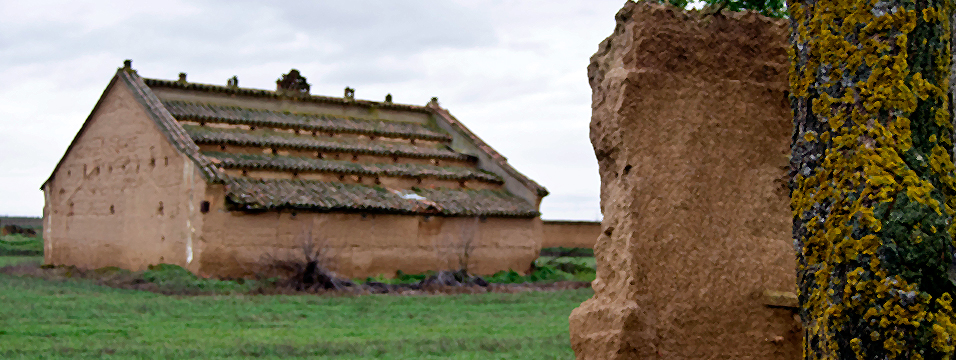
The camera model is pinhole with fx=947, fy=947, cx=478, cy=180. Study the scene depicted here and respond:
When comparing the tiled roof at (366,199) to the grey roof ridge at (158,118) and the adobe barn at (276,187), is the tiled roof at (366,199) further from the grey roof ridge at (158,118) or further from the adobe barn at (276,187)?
the grey roof ridge at (158,118)

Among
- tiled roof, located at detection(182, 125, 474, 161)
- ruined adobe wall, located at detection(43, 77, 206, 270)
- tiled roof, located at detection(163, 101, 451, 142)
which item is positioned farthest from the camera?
tiled roof, located at detection(163, 101, 451, 142)

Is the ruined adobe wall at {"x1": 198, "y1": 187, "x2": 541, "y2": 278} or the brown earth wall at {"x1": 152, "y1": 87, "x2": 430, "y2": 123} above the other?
the brown earth wall at {"x1": 152, "y1": 87, "x2": 430, "y2": 123}

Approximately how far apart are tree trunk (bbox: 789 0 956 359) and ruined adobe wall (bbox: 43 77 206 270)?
15.2 m

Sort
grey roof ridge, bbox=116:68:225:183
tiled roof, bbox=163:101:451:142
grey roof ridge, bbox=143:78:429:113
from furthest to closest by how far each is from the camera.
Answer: grey roof ridge, bbox=143:78:429:113 → tiled roof, bbox=163:101:451:142 → grey roof ridge, bbox=116:68:225:183

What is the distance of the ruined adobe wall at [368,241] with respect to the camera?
18.2 metres

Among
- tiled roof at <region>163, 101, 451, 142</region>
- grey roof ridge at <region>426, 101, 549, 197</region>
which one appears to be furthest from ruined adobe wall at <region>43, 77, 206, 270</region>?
grey roof ridge at <region>426, 101, 549, 197</region>

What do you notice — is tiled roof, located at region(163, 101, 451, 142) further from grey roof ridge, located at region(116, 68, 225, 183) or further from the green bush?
the green bush

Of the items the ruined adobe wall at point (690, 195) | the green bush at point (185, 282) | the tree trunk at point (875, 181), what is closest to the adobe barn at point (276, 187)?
the green bush at point (185, 282)

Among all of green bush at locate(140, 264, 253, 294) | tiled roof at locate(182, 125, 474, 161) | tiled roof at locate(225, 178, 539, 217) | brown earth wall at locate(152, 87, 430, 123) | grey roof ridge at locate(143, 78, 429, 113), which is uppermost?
grey roof ridge at locate(143, 78, 429, 113)

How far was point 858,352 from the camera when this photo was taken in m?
4.23

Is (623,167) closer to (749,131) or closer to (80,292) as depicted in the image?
(749,131)

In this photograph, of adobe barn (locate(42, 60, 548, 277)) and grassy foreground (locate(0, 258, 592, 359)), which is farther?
adobe barn (locate(42, 60, 548, 277))

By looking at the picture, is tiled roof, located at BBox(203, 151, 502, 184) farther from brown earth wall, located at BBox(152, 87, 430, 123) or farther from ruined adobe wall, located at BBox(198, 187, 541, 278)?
brown earth wall, located at BBox(152, 87, 430, 123)

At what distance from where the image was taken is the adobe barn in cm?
1858
